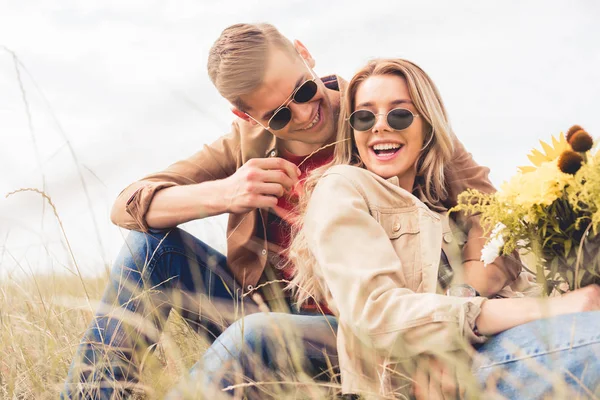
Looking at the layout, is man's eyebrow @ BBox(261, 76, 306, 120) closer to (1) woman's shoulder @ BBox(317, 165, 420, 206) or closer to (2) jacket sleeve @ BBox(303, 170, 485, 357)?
(1) woman's shoulder @ BBox(317, 165, 420, 206)

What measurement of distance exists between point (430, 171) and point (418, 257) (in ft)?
1.92

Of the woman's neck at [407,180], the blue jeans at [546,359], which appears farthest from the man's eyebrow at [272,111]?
the blue jeans at [546,359]

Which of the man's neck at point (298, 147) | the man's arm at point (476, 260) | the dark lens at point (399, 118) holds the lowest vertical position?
the man's arm at point (476, 260)

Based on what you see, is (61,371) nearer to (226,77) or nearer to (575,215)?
(226,77)

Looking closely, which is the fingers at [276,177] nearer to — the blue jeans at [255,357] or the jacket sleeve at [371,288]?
the jacket sleeve at [371,288]

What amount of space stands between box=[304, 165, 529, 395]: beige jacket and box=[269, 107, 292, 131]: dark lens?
839 millimetres

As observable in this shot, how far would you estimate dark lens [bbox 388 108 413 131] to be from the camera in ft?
9.12

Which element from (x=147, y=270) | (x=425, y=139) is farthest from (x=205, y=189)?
(x=425, y=139)

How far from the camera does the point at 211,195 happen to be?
3076 millimetres

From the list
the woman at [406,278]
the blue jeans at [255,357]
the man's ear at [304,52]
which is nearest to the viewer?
the woman at [406,278]

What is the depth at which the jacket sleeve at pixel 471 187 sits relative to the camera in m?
2.76

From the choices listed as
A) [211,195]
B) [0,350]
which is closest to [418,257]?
[211,195]

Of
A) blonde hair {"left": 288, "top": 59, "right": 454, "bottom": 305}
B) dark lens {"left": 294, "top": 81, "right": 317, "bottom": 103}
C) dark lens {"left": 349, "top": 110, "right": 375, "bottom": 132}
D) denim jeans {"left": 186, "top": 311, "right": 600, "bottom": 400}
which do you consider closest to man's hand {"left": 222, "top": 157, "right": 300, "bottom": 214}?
blonde hair {"left": 288, "top": 59, "right": 454, "bottom": 305}

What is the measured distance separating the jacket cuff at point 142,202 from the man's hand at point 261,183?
49 centimetres
